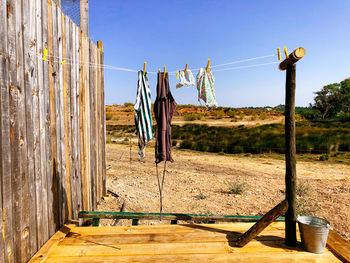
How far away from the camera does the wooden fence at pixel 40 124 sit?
6.64 ft

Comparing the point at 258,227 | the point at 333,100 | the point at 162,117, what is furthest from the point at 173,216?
the point at 333,100

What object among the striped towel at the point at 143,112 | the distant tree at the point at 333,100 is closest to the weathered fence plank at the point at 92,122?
the striped towel at the point at 143,112

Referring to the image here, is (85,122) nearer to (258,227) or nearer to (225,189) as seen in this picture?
(258,227)

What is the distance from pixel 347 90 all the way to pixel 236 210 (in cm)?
5743

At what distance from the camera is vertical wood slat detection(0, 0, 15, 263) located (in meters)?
1.94

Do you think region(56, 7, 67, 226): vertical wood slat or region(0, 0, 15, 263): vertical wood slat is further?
region(56, 7, 67, 226): vertical wood slat

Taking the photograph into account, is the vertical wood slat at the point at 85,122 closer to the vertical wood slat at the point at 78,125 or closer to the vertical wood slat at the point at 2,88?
the vertical wood slat at the point at 78,125

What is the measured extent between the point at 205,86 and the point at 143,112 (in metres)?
0.91

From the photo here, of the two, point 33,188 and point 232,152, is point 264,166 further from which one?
point 33,188

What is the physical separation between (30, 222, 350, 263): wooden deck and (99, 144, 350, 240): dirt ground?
1.90m

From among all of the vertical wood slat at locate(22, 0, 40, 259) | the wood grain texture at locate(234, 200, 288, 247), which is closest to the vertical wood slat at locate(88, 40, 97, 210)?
the vertical wood slat at locate(22, 0, 40, 259)

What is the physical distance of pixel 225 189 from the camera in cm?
666

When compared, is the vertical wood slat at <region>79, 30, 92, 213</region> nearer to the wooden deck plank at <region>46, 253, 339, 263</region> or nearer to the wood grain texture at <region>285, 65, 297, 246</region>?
the wooden deck plank at <region>46, 253, 339, 263</region>

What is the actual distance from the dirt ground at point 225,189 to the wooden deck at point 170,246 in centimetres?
190
